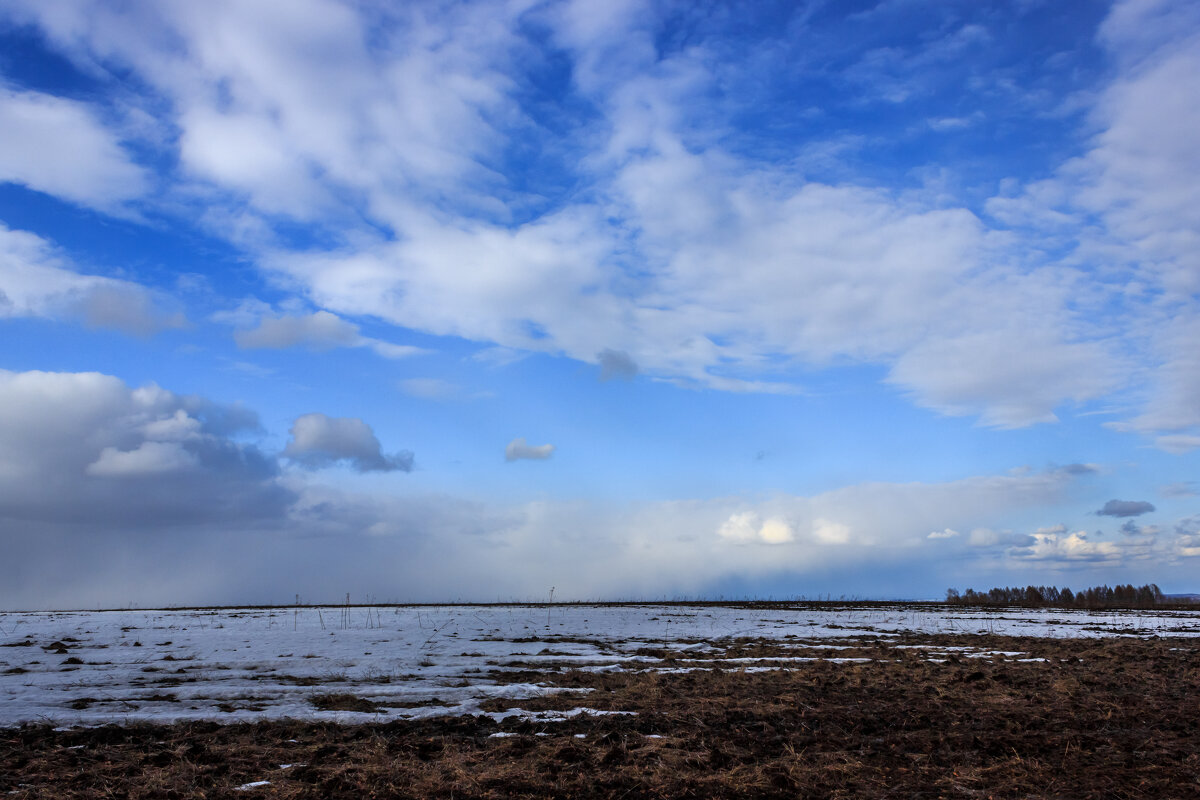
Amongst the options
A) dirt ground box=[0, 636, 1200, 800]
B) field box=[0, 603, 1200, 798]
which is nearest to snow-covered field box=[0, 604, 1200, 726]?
field box=[0, 603, 1200, 798]

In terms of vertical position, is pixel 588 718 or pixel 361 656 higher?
pixel 588 718

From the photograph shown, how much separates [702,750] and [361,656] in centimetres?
1328

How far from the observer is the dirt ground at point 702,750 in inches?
→ 313

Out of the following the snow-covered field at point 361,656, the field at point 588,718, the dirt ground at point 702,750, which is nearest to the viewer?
the dirt ground at point 702,750

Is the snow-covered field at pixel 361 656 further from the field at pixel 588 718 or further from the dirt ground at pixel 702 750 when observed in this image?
the dirt ground at pixel 702 750

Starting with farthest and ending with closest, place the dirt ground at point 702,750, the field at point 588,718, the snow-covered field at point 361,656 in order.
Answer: the snow-covered field at point 361,656 → the field at point 588,718 → the dirt ground at point 702,750

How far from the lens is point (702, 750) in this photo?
31.2 ft

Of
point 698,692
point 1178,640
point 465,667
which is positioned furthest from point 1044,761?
point 1178,640

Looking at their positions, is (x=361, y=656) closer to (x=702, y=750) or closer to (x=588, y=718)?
(x=588, y=718)

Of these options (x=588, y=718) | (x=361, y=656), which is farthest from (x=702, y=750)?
(x=361, y=656)

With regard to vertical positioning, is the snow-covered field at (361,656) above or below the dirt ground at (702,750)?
below

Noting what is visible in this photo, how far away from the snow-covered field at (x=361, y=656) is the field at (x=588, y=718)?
125mm

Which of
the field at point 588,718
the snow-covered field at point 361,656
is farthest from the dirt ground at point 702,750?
the snow-covered field at point 361,656

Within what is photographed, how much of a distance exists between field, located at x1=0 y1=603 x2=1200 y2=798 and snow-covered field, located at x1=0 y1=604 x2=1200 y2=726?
0.13 meters
